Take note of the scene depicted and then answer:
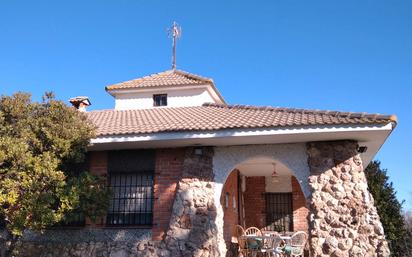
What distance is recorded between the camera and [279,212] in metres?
14.6

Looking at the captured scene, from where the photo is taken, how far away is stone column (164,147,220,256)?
29.9 ft

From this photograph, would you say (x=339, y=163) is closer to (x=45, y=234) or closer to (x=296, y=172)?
(x=296, y=172)

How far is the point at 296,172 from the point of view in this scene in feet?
30.8

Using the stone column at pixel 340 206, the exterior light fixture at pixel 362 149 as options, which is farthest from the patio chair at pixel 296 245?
the exterior light fixture at pixel 362 149

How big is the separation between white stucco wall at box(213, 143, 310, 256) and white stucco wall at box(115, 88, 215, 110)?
4.61 meters

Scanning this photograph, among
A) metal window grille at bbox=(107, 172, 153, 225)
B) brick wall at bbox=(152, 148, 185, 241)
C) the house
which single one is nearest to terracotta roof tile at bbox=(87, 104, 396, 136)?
the house

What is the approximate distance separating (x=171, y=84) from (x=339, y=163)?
7021mm

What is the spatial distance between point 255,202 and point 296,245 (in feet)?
14.6

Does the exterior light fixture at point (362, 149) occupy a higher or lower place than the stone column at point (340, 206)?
higher

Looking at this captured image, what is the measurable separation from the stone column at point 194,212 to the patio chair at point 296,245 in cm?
195

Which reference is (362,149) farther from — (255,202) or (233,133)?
(255,202)

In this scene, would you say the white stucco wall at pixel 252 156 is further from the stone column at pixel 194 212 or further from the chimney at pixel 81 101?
the chimney at pixel 81 101

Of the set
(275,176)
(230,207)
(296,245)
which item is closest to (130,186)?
(230,207)

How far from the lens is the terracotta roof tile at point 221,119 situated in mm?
8609
